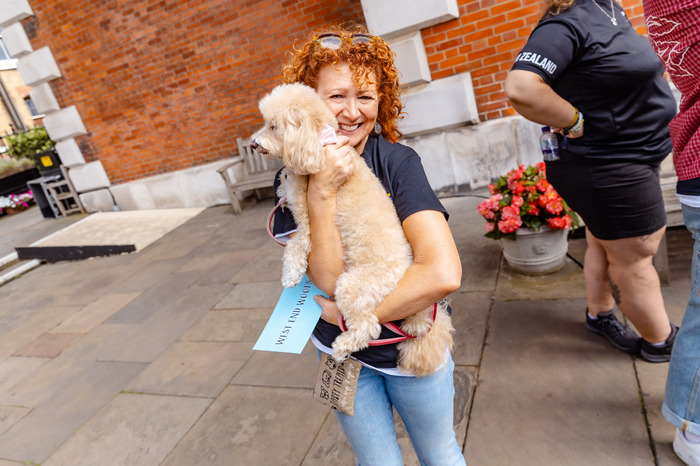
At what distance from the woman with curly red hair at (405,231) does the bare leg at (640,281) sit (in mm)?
1233

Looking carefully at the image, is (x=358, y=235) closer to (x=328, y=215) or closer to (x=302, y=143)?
(x=328, y=215)

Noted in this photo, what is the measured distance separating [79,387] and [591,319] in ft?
12.5

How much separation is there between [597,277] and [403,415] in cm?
160

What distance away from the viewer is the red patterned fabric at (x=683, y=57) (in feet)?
4.12

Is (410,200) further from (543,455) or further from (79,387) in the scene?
(79,387)

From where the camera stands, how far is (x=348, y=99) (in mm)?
1398

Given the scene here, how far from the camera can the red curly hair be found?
1.38 metres

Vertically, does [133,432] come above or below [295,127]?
below

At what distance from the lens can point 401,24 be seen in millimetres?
4910

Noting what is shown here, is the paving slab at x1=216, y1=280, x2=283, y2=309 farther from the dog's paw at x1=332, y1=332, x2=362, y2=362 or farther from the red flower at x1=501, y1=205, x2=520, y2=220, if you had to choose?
the dog's paw at x1=332, y1=332, x2=362, y2=362

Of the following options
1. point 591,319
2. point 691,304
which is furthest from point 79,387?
point 691,304

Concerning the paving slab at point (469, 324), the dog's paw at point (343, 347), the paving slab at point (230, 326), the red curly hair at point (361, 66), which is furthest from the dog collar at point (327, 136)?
the paving slab at point (230, 326)

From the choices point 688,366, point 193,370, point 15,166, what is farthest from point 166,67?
point 15,166

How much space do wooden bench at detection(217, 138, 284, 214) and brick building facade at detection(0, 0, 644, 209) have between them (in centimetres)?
30
